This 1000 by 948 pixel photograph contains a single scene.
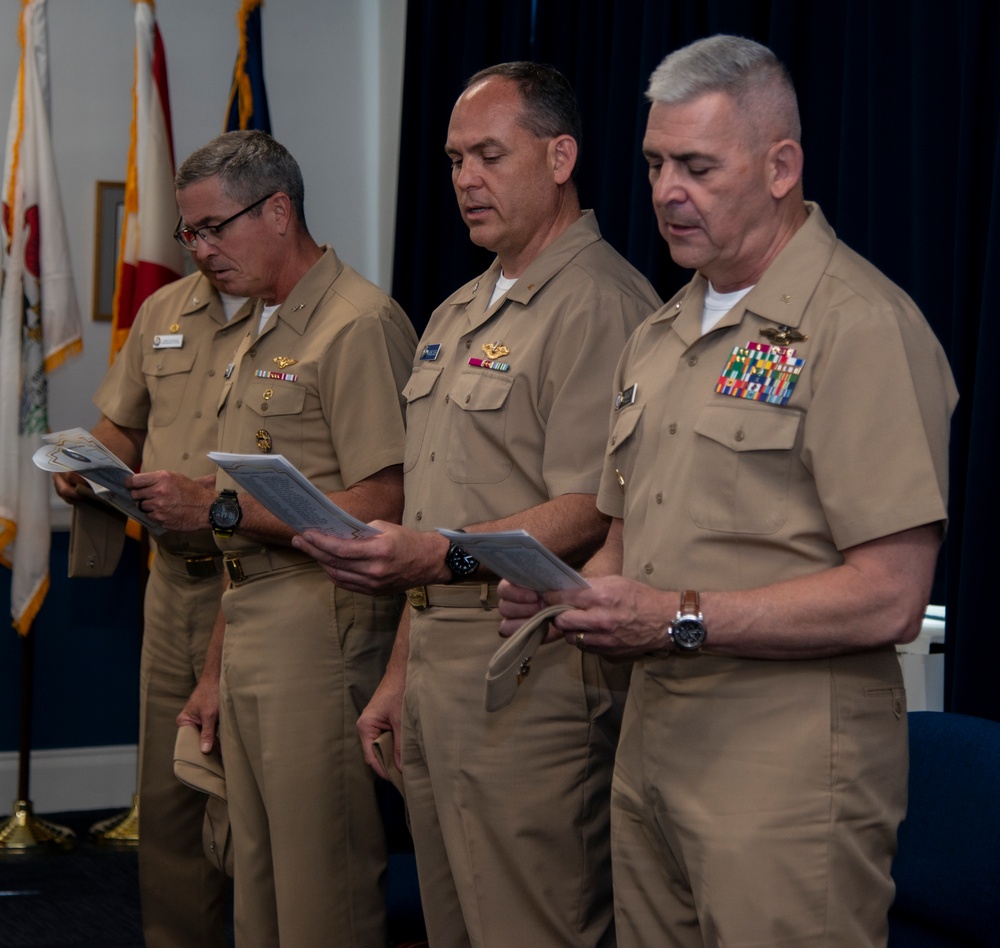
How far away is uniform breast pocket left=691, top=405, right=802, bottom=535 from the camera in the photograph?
1.52m

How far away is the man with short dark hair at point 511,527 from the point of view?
2.00 meters

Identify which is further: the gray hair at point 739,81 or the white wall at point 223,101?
the white wall at point 223,101

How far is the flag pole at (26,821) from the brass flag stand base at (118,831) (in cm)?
8

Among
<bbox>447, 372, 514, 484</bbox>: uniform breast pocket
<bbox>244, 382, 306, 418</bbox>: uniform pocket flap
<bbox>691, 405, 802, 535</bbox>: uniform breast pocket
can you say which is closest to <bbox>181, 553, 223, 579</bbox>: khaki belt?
<bbox>244, 382, 306, 418</bbox>: uniform pocket flap

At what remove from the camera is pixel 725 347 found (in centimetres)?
163

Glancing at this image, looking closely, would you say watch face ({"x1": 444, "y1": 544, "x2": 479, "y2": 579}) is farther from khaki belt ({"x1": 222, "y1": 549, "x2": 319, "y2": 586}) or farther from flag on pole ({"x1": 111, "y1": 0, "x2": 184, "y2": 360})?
flag on pole ({"x1": 111, "y1": 0, "x2": 184, "y2": 360})

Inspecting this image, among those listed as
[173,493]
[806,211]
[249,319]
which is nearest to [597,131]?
[249,319]

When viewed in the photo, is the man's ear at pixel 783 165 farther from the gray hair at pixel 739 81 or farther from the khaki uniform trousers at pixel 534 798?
the khaki uniform trousers at pixel 534 798

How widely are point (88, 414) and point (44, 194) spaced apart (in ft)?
2.56

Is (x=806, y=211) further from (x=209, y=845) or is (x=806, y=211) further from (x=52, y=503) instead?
(x=52, y=503)

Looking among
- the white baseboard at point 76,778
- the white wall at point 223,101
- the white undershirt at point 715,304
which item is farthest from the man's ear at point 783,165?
the white baseboard at point 76,778

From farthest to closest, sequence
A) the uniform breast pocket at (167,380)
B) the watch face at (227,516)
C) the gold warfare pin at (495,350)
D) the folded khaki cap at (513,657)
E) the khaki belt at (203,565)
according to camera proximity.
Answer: the uniform breast pocket at (167,380) < the khaki belt at (203,565) < the watch face at (227,516) < the gold warfare pin at (495,350) < the folded khaki cap at (513,657)

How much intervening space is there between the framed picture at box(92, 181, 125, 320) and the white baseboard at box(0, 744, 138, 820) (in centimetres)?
154

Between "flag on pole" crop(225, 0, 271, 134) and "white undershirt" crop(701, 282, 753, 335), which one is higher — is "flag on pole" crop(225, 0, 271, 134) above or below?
Result: above
